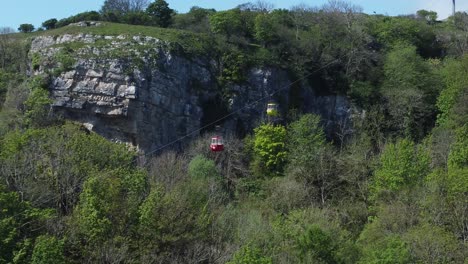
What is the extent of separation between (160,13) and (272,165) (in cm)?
2326

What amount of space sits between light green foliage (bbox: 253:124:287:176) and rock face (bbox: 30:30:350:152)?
3.66 meters

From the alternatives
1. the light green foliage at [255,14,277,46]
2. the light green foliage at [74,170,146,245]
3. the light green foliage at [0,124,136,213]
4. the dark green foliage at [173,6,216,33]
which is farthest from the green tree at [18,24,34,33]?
the light green foliage at [74,170,146,245]

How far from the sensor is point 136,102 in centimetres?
5653

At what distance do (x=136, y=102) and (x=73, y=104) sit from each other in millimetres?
4722

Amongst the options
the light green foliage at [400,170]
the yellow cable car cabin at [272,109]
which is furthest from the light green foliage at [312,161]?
the light green foliage at [400,170]

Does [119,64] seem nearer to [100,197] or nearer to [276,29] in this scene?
[276,29]

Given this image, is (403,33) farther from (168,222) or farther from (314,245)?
(168,222)

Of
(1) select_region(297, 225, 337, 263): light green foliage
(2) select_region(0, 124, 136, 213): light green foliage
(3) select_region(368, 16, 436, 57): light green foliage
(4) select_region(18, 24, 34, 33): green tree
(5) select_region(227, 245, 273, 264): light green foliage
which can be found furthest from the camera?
(4) select_region(18, 24, 34, 33): green tree

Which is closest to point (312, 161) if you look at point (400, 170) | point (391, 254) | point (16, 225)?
point (400, 170)

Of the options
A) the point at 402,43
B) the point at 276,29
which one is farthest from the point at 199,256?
the point at 402,43

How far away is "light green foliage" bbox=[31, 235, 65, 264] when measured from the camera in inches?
1246

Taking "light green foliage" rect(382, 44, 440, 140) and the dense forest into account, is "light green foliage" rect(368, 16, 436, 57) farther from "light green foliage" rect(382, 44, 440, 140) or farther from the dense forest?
"light green foliage" rect(382, 44, 440, 140)

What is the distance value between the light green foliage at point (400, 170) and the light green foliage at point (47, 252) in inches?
1011

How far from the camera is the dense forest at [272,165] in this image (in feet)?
118
